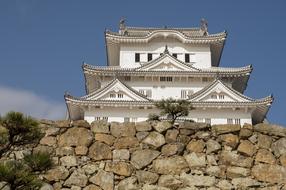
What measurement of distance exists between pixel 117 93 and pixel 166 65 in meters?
4.20

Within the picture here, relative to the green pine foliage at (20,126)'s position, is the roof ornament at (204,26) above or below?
above

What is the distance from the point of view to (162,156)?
8.99 metres

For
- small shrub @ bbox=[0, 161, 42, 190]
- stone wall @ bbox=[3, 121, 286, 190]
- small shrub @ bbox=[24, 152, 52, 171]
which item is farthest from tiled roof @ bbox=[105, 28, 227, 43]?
small shrub @ bbox=[0, 161, 42, 190]

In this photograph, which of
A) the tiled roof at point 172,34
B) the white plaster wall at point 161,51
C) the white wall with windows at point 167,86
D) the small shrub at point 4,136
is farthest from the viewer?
the tiled roof at point 172,34

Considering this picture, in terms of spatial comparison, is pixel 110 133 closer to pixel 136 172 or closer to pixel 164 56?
pixel 136 172

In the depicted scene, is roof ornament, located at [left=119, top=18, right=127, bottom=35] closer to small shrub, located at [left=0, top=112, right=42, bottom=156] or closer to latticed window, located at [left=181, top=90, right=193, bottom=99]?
latticed window, located at [left=181, top=90, right=193, bottom=99]

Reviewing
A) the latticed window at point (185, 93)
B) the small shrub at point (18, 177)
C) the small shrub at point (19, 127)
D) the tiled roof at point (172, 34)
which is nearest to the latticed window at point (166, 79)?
the latticed window at point (185, 93)

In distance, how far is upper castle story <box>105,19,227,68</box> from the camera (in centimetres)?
3036

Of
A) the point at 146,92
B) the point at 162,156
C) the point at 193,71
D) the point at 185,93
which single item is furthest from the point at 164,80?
the point at 162,156

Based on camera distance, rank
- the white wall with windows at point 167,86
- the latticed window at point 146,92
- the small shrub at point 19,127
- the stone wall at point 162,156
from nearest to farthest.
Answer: the small shrub at point 19,127
the stone wall at point 162,156
the latticed window at point 146,92
the white wall with windows at point 167,86

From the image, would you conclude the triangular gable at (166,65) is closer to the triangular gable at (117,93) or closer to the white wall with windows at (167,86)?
the white wall with windows at (167,86)

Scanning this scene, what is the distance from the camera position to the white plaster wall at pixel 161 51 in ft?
99.1

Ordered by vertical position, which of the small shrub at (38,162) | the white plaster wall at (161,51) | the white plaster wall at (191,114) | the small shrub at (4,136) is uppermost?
the white plaster wall at (161,51)

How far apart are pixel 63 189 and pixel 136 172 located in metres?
1.41
